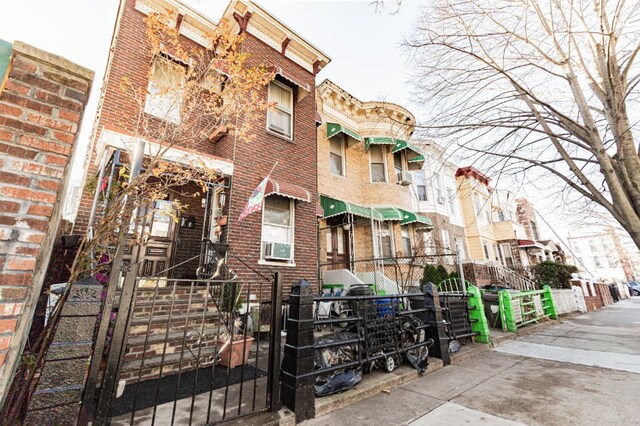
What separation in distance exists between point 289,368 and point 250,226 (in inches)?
174

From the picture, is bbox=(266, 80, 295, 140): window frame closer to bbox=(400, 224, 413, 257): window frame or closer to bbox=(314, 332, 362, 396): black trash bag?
bbox=(314, 332, 362, 396): black trash bag

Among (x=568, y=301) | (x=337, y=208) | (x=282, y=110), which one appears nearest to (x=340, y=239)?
(x=337, y=208)

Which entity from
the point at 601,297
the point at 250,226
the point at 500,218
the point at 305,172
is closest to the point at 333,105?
the point at 305,172

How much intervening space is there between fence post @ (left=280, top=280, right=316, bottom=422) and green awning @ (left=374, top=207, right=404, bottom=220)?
871cm

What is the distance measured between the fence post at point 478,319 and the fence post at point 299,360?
4.77 m

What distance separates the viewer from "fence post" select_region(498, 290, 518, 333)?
7.06m

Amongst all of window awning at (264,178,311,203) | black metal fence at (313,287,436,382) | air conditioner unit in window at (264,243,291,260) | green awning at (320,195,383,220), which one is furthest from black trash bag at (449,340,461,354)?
green awning at (320,195,383,220)

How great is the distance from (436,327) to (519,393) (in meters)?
1.47

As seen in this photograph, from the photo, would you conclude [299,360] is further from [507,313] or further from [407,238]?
[407,238]

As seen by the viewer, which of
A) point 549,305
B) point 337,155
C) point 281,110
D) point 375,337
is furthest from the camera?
point 337,155

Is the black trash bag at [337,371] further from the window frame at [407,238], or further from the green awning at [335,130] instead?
the window frame at [407,238]

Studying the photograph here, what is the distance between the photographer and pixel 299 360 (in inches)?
114

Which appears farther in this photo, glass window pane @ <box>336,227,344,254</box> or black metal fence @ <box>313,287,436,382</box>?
glass window pane @ <box>336,227,344,254</box>

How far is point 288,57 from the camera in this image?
9109 mm
